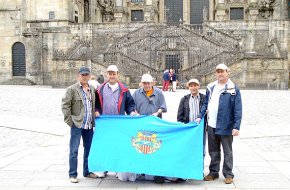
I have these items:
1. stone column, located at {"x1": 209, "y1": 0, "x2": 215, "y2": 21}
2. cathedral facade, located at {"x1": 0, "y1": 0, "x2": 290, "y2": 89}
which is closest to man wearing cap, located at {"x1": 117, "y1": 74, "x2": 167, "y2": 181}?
cathedral facade, located at {"x1": 0, "y1": 0, "x2": 290, "y2": 89}

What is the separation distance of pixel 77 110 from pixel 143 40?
30213 millimetres

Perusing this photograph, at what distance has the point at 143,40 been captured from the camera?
123ft

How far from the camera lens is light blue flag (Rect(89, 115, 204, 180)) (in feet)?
25.2

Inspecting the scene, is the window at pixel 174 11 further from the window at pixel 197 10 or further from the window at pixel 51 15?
the window at pixel 51 15

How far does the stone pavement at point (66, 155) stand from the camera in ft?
24.9

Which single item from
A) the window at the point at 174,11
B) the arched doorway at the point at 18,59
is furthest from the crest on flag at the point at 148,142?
the window at the point at 174,11

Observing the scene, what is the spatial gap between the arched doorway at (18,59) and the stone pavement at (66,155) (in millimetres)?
27987

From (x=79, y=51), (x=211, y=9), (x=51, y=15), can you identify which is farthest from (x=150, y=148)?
(x=211, y=9)

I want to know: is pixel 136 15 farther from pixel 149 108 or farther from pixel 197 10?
pixel 149 108

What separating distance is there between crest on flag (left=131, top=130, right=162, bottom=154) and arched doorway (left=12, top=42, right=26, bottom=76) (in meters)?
39.4

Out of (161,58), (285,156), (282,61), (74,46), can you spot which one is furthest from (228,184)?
(74,46)

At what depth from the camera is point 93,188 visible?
736cm

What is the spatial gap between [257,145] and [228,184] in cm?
412

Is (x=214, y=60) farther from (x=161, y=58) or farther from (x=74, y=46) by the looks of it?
(x=74, y=46)
